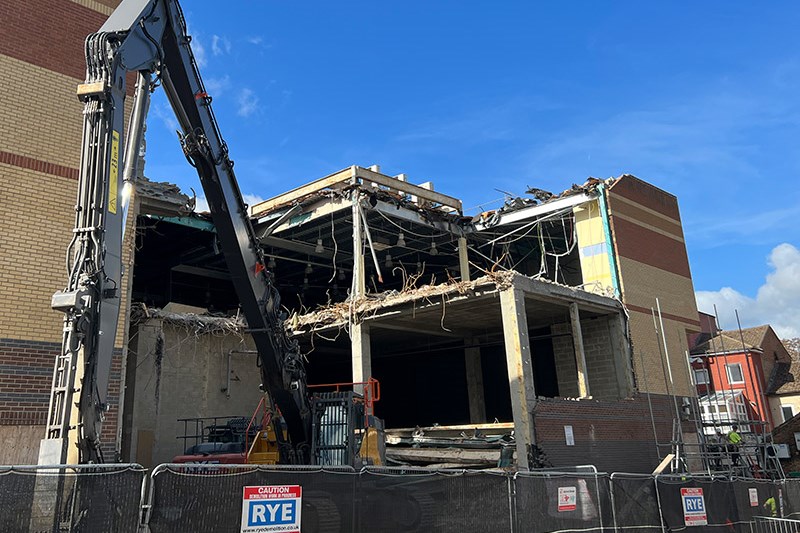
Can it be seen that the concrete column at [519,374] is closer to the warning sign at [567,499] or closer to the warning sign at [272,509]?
the warning sign at [567,499]

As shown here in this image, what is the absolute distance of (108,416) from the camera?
43.4 ft

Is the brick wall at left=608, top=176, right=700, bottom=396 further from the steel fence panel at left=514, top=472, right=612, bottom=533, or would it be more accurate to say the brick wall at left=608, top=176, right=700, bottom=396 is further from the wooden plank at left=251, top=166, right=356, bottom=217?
the steel fence panel at left=514, top=472, right=612, bottom=533

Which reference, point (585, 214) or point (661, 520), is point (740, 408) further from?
point (661, 520)

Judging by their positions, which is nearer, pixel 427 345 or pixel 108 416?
pixel 108 416

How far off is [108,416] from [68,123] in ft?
21.5

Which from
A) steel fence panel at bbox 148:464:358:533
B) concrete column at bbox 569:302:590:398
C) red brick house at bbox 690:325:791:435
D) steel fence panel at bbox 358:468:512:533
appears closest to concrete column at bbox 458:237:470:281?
concrete column at bbox 569:302:590:398

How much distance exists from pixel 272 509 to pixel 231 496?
0.59 m

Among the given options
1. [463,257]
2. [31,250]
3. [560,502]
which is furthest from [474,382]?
[31,250]

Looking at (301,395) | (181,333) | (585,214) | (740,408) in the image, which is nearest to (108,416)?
(301,395)

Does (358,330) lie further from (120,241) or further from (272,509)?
(120,241)

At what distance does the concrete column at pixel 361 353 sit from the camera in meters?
19.7

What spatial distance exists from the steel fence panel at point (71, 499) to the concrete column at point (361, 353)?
43.9ft

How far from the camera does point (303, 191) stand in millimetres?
22516

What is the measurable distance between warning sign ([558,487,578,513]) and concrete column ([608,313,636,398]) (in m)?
10.6
